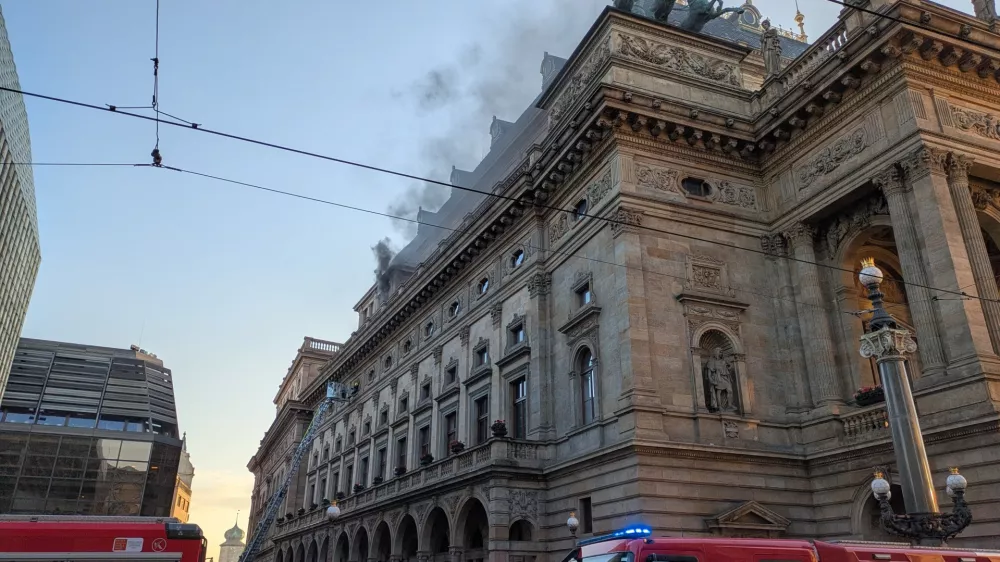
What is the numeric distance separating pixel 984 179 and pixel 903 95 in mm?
4017

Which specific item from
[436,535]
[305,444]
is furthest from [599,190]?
[305,444]

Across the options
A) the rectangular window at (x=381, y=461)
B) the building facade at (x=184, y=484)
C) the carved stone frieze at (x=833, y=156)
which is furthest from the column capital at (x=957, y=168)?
the building facade at (x=184, y=484)

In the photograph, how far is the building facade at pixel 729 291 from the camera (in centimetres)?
1983

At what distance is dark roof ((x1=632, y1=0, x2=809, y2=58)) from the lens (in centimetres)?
3434

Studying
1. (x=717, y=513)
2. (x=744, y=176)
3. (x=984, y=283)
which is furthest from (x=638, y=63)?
(x=717, y=513)

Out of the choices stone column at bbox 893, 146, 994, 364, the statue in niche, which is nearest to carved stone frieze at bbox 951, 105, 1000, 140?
stone column at bbox 893, 146, 994, 364

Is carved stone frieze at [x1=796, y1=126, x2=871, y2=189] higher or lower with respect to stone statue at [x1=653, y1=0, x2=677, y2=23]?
lower

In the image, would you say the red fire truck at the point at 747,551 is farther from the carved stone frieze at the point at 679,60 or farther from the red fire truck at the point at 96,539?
the carved stone frieze at the point at 679,60

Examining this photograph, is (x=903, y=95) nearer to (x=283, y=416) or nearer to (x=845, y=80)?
(x=845, y=80)

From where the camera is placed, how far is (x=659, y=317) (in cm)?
2286

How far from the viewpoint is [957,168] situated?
66.8ft

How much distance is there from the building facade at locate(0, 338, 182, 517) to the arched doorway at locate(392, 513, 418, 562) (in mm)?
24325

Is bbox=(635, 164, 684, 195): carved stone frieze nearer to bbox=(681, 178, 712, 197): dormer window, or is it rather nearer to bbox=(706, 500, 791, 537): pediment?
bbox=(681, 178, 712, 197): dormer window

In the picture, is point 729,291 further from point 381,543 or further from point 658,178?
point 381,543
